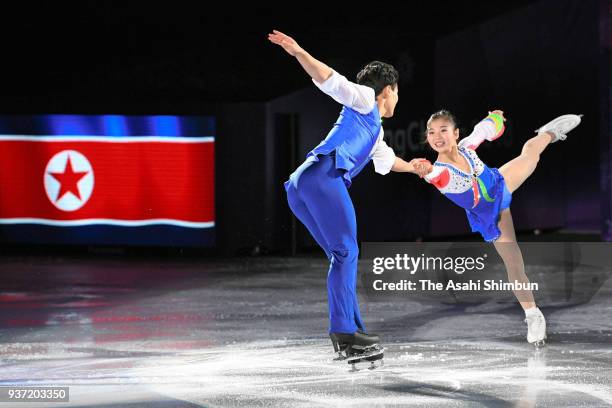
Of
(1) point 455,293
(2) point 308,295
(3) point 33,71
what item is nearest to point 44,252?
(3) point 33,71

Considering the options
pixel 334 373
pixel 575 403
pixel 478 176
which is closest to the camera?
pixel 575 403

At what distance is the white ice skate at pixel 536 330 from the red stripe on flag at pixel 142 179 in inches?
246

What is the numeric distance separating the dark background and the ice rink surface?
2.19 metres

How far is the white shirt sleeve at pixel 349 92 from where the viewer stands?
20.9ft

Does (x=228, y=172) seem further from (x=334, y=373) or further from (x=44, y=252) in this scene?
(x=334, y=373)

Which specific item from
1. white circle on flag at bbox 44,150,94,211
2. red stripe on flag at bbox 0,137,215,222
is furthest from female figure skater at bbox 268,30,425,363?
white circle on flag at bbox 44,150,94,211

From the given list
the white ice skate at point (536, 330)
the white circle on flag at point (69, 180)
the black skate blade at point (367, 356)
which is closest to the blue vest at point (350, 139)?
the black skate blade at point (367, 356)

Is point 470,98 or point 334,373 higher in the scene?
point 470,98

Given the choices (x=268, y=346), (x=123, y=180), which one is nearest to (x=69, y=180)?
(x=123, y=180)

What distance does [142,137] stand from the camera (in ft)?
44.3

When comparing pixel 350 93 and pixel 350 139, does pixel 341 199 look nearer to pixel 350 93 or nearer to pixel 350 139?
pixel 350 139

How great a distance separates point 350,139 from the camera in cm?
671

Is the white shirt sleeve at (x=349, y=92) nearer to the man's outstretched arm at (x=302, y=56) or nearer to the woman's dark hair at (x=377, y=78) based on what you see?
the man's outstretched arm at (x=302, y=56)

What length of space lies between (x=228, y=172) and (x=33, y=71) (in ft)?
11.9
